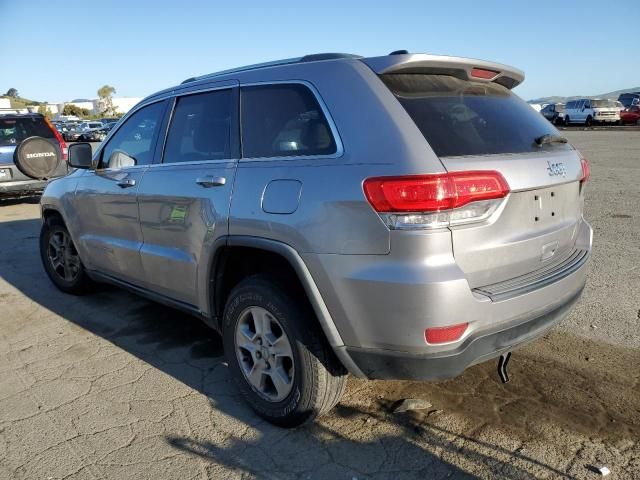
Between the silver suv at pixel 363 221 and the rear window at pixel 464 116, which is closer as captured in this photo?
the silver suv at pixel 363 221

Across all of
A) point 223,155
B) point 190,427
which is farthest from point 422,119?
point 190,427

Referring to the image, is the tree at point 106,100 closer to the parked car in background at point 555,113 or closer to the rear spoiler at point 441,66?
the parked car in background at point 555,113

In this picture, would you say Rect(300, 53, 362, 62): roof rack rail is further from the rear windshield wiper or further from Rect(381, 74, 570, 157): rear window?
the rear windshield wiper

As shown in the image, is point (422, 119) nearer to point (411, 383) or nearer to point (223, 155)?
point (223, 155)

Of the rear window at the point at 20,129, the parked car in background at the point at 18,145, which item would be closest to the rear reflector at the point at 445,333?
the parked car in background at the point at 18,145

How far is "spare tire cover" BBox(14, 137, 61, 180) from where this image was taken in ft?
24.0

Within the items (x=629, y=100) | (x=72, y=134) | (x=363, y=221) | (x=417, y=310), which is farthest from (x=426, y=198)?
(x=629, y=100)

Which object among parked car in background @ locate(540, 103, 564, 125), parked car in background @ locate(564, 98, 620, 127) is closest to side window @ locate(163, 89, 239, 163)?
parked car in background @ locate(564, 98, 620, 127)

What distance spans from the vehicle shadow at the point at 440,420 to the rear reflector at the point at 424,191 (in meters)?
1.25

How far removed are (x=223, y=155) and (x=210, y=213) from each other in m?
0.37

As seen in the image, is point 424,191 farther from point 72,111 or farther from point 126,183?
point 72,111

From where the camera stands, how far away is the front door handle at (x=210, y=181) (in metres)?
3.10

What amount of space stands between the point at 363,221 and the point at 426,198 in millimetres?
289

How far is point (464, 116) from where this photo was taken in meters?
2.74
